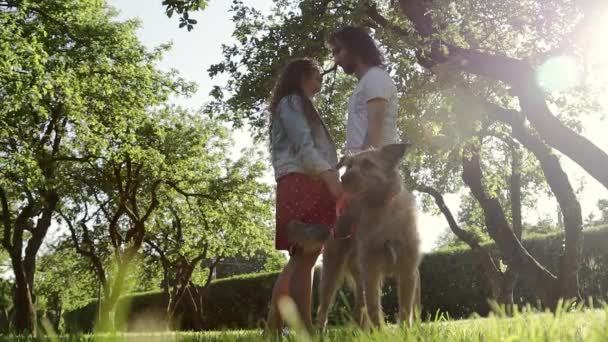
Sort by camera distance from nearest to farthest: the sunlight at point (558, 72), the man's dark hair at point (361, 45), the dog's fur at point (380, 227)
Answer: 1. the dog's fur at point (380, 227)
2. the man's dark hair at point (361, 45)
3. the sunlight at point (558, 72)

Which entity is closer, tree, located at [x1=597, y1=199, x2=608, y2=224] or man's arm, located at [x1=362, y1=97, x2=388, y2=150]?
man's arm, located at [x1=362, y1=97, x2=388, y2=150]

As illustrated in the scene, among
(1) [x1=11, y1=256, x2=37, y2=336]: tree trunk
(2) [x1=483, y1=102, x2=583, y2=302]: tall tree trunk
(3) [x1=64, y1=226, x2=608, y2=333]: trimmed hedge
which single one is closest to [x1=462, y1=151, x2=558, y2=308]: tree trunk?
(2) [x1=483, y1=102, x2=583, y2=302]: tall tree trunk

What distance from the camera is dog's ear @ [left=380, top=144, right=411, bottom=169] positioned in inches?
158

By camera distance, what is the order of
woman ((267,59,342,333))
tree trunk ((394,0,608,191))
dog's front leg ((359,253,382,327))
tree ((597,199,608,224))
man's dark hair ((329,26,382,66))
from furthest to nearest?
tree ((597,199,608,224))
tree trunk ((394,0,608,191))
man's dark hair ((329,26,382,66))
woman ((267,59,342,333))
dog's front leg ((359,253,382,327))

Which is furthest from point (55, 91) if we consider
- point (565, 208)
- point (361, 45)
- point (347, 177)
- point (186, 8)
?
point (347, 177)

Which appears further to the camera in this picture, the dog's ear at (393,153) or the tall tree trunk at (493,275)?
the tall tree trunk at (493,275)

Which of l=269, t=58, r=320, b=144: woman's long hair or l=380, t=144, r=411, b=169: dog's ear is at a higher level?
l=269, t=58, r=320, b=144: woman's long hair

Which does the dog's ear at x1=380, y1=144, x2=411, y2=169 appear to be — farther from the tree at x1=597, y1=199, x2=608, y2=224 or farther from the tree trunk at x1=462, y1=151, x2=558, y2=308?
the tree at x1=597, y1=199, x2=608, y2=224

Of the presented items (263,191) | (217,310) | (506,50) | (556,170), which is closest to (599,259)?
(556,170)

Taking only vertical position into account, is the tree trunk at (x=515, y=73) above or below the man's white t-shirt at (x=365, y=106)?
above

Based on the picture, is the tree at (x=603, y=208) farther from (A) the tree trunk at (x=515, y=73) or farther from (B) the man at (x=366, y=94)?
(B) the man at (x=366, y=94)

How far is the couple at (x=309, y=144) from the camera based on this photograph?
4180 millimetres

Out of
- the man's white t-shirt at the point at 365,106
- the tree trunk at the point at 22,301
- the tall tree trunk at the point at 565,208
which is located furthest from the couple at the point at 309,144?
the tree trunk at the point at 22,301

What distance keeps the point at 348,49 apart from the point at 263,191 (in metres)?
20.6
